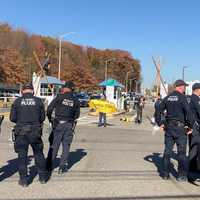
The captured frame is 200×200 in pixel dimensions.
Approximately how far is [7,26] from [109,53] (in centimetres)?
5475

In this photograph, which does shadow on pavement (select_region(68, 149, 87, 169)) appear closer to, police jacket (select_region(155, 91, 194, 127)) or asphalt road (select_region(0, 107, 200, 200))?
asphalt road (select_region(0, 107, 200, 200))

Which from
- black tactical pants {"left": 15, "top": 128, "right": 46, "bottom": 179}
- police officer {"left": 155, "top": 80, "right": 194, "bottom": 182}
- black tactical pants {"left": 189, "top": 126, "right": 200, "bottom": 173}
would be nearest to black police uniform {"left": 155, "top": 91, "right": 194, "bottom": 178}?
police officer {"left": 155, "top": 80, "right": 194, "bottom": 182}

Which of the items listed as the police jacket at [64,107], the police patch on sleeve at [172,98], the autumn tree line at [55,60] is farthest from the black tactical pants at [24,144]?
the autumn tree line at [55,60]

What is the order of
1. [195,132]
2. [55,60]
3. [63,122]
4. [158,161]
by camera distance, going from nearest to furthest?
[195,132] → [63,122] → [158,161] → [55,60]

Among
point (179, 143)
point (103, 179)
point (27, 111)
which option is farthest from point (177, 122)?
point (27, 111)

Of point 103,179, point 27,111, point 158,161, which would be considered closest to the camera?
point 27,111

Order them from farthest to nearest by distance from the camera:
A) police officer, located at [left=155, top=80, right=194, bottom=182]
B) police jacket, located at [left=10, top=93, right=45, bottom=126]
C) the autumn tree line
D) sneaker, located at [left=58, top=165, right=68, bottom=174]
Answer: the autumn tree line, sneaker, located at [left=58, top=165, right=68, bottom=174], police officer, located at [left=155, top=80, right=194, bottom=182], police jacket, located at [left=10, top=93, right=45, bottom=126]

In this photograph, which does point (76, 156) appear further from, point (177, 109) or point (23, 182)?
point (23, 182)

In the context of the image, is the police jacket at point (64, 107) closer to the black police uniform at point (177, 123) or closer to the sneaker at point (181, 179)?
the black police uniform at point (177, 123)

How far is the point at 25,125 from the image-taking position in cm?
805

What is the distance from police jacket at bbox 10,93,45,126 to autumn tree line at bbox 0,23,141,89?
69.6 metres

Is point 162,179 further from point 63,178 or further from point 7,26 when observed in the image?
point 7,26

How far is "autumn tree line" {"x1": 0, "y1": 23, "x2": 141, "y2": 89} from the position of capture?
8181 cm

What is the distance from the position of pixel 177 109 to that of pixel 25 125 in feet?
9.34
